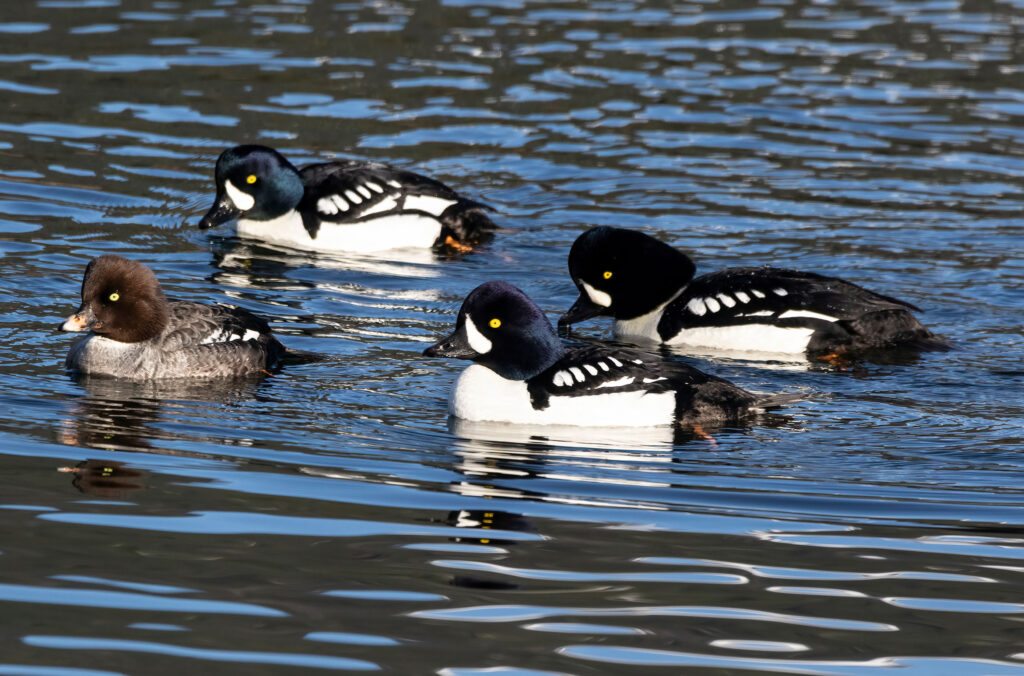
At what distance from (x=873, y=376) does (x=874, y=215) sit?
14.7ft

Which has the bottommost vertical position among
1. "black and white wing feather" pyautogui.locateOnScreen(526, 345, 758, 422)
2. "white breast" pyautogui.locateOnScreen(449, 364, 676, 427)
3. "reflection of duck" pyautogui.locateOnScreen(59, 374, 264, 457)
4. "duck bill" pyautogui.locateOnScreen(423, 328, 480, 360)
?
"reflection of duck" pyautogui.locateOnScreen(59, 374, 264, 457)

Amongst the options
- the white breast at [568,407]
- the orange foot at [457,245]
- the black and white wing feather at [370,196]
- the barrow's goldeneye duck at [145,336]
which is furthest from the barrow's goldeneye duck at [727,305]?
the barrow's goldeneye duck at [145,336]

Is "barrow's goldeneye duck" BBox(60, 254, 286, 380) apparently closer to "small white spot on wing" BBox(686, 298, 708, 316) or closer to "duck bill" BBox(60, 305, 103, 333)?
"duck bill" BBox(60, 305, 103, 333)

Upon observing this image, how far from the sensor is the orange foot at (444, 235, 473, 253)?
47.1 feet

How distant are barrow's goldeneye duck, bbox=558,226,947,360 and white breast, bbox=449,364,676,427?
2.53m

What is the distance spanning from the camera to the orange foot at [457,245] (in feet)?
47.1

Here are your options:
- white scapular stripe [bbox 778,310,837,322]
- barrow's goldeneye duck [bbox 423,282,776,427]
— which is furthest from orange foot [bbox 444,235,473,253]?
barrow's goldeneye duck [bbox 423,282,776,427]

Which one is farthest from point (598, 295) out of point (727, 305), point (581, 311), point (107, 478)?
point (107, 478)

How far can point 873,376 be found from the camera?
10.5m

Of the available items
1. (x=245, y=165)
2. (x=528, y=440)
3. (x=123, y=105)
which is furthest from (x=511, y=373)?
(x=123, y=105)

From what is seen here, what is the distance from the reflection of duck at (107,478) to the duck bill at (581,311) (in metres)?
4.74

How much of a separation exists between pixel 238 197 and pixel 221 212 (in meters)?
0.21

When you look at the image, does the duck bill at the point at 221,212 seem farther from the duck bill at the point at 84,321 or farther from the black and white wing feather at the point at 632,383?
the black and white wing feather at the point at 632,383

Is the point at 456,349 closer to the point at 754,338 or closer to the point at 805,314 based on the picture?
the point at 754,338
